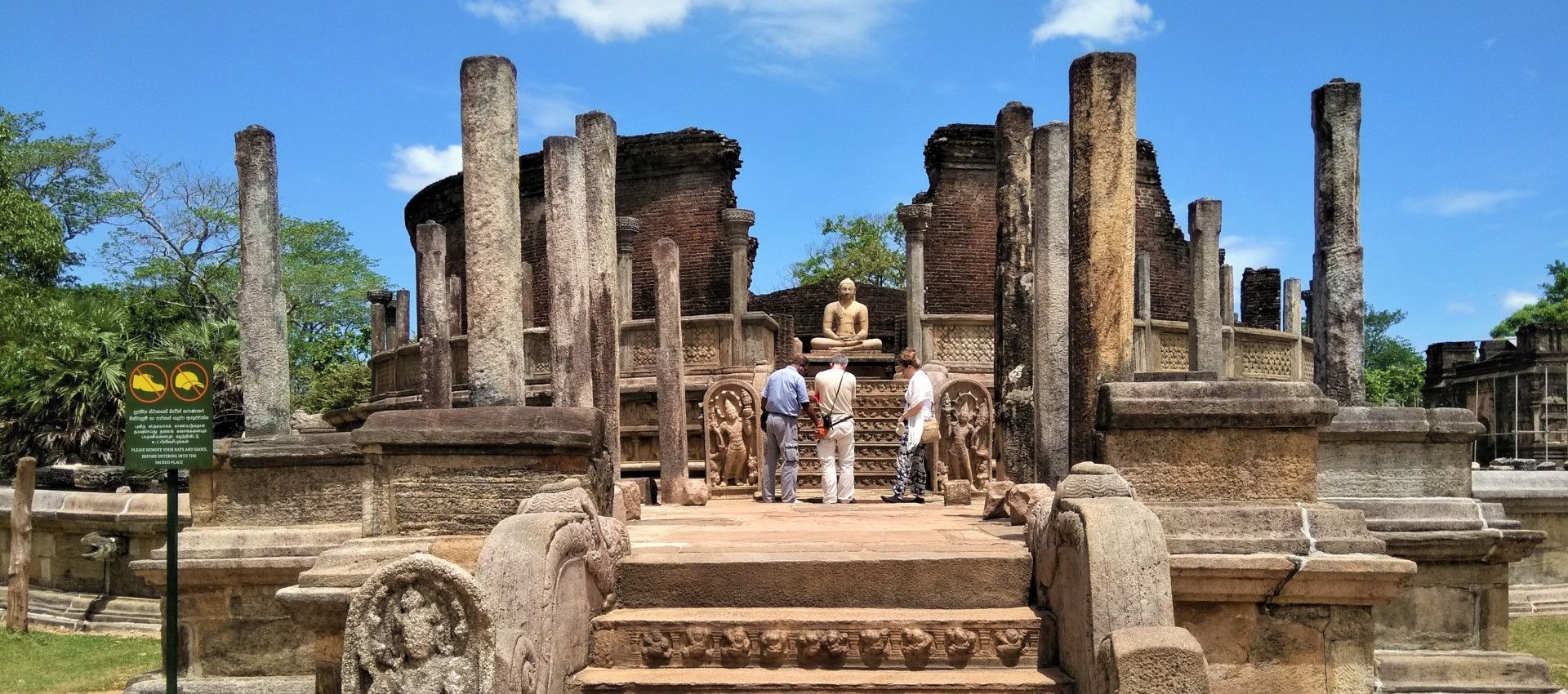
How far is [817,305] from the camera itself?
1205 inches

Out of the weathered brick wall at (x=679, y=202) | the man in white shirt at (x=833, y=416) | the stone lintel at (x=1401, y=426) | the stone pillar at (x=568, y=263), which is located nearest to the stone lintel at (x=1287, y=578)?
the stone lintel at (x=1401, y=426)

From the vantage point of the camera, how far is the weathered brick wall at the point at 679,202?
30125 mm

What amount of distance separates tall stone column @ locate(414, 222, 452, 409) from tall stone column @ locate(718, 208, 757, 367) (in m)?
3.93

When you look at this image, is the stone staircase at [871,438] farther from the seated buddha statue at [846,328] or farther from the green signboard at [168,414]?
the green signboard at [168,414]

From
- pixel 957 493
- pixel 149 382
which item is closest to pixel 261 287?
pixel 149 382

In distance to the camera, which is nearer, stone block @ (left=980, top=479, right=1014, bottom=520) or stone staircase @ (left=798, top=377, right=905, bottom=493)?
stone block @ (left=980, top=479, right=1014, bottom=520)

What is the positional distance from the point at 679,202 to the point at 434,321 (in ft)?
48.3

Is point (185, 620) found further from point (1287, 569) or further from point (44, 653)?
point (1287, 569)

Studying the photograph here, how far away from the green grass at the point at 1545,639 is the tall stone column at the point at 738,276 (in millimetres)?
10202

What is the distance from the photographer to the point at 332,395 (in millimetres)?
32375

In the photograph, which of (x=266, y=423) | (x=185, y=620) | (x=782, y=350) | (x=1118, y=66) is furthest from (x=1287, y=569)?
(x=782, y=350)

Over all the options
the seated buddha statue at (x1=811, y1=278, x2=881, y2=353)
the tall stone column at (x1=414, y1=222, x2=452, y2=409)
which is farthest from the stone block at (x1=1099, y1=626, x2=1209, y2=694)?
the seated buddha statue at (x1=811, y1=278, x2=881, y2=353)

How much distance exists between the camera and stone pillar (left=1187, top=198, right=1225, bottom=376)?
18.0 metres

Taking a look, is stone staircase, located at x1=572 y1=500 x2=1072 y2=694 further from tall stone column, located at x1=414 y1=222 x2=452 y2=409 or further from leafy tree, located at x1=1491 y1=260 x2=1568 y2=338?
leafy tree, located at x1=1491 y1=260 x2=1568 y2=338
